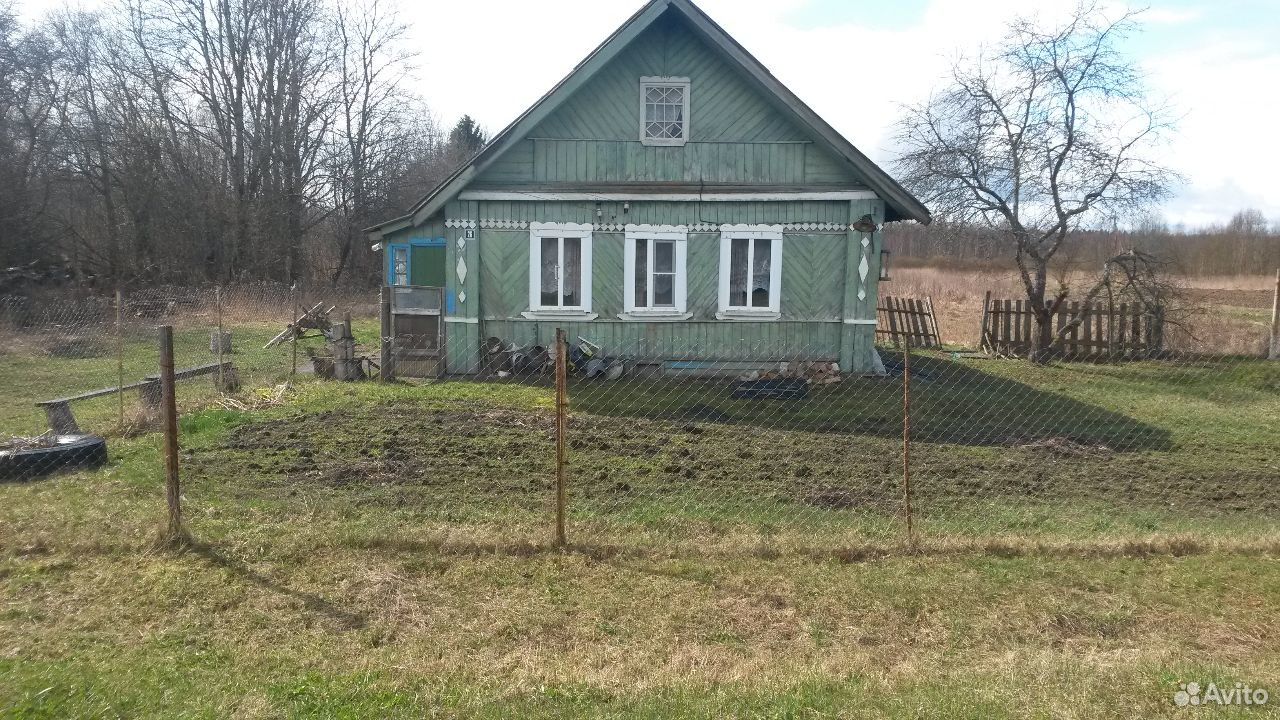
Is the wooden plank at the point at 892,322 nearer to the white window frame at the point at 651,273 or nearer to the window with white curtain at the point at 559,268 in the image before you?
the white window frame at the point at 651,273

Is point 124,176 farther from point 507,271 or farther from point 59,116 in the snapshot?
point 507,271

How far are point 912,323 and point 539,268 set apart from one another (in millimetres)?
12993

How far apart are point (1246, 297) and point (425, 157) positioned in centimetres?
4165

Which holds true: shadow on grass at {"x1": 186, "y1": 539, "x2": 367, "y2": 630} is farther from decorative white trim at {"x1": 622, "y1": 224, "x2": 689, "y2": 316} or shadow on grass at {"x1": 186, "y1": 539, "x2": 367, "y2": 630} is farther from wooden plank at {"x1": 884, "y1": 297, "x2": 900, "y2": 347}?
wooden plank at {"x1": 884, "y1": 297, "x2": 900, "y2": 347}

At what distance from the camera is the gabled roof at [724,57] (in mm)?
13844

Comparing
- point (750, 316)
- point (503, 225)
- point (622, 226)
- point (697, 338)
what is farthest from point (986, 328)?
point (503, 225)

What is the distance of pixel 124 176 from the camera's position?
3222 cm

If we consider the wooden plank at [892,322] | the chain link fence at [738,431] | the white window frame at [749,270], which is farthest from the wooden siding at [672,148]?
the wooden plank at [892,322]

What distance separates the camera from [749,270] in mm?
14930

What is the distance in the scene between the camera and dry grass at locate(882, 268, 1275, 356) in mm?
19359

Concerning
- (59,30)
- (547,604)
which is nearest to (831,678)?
(547,604)

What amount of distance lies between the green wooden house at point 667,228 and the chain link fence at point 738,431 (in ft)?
0.64

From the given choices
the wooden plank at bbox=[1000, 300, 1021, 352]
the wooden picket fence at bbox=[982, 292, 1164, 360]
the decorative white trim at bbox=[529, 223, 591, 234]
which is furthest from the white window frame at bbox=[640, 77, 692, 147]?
the wooden plank at bbox=[1000, 300, 1021, 352]

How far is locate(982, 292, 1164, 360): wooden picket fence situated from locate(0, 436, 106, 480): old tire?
18935mm
